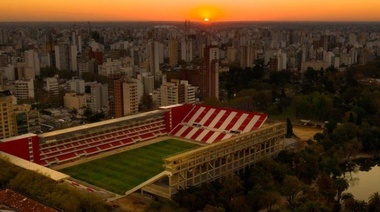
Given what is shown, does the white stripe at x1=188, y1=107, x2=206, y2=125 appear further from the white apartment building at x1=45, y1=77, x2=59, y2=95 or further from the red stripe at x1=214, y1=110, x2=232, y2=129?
the white apartment building at x1=45, y1=77, x2=59, y2=95

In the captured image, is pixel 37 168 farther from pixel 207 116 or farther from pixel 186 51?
pixel 186 51

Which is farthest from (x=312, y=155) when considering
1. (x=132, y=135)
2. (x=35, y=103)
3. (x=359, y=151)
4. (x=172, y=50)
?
(x=172, y=50)

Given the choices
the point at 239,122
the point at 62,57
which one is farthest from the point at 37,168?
the point at 62,57

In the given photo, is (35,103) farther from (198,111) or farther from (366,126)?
(366,126)

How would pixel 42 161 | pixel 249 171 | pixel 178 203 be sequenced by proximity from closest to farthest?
pixel 178 203
pixel 249 171
pixel 42 161

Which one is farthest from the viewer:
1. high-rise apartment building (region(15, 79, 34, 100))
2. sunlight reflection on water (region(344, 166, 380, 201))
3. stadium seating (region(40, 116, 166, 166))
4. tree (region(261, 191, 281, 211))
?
high-rise apartment building (region(15, 79, 34, 100))

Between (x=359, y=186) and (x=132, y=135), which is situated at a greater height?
(x=132, y=135)

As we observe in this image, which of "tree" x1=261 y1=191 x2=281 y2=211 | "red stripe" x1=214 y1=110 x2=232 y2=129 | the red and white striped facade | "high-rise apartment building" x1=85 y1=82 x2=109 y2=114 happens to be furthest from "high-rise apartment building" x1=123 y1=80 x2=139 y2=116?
"tree" x1=261 y1=191 x2=281 y2=211

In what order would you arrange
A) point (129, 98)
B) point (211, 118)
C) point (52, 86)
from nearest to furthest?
point (211, 118) → point (129, 98) → point (52, 86)
